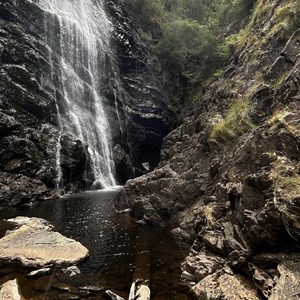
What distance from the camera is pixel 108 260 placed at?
1364 centimetres

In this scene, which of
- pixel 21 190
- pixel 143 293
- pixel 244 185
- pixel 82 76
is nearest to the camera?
pixel 143 293

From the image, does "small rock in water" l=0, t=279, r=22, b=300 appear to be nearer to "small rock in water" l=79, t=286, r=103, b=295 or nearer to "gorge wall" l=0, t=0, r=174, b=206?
"small rock in water" l=79, t=286, r=103, b=295

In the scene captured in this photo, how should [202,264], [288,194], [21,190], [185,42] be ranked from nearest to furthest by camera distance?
[288,194], [202,264], [21,190], [185,42]

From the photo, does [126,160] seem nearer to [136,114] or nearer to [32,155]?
[136,114]

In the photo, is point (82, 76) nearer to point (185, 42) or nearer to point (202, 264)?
point (185, 42)

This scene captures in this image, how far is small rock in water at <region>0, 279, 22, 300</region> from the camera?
9703mm

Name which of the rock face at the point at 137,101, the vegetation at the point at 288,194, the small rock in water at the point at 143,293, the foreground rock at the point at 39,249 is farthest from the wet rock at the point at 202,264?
the rock face at the point at 137,101

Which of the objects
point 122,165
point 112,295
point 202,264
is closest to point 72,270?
point 112,295

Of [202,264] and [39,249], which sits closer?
[202,264]

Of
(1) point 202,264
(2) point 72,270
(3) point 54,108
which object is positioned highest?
Result: (3) point 54,108

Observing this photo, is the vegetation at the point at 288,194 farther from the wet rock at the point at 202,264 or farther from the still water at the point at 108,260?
the still water at the point at 108,260

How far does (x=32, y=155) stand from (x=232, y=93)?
21.0 meters

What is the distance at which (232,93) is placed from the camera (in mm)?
24047

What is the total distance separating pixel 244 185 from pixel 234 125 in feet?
26.6
